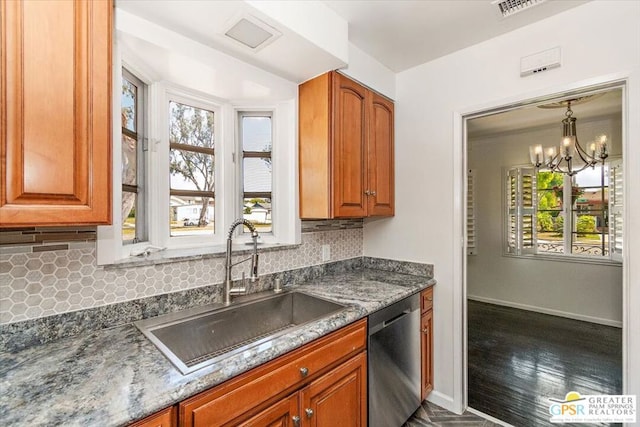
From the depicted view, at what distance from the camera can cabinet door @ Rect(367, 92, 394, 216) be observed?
2.18m

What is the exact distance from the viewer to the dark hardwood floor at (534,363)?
7.04 feet

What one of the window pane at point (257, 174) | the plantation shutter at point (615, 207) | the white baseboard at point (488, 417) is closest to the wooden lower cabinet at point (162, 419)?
the window pane at point (257, 174)

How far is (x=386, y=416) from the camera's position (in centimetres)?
171

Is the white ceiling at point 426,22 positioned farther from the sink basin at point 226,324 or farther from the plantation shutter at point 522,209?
the plantation shutter at point 522,209

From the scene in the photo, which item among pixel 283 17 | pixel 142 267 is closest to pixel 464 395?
pixel 142 267

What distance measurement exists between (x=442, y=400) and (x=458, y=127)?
1911mm

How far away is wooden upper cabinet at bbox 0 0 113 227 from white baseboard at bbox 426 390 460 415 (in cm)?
231

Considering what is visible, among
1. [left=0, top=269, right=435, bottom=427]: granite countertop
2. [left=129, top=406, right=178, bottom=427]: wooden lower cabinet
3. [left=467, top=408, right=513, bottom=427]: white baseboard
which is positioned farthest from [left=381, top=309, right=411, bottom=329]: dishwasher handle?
[left=129, top=406, right=178, bottom=427]: wooden lower cabinet

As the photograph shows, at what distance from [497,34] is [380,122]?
87 centimetres

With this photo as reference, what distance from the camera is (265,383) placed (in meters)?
1.09

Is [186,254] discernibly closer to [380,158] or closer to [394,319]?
[394,319]

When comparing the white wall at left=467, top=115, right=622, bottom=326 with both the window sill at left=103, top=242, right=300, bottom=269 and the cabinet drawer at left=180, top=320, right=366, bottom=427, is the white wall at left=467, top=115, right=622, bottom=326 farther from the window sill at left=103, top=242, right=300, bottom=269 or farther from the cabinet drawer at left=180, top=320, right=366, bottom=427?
the cabinet drawer at left=180, top=320, right=366, bottom=427

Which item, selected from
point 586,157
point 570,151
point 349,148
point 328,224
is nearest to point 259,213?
point 328,224

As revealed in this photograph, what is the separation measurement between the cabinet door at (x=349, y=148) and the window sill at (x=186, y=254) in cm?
46
